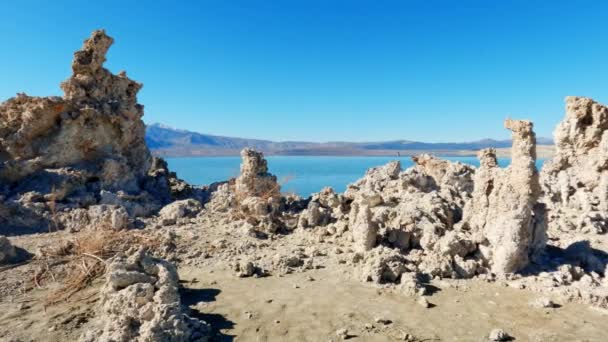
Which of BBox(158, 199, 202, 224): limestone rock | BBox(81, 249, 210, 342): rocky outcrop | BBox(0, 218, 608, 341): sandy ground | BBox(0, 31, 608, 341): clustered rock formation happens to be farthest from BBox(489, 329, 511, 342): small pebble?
BBox(158, 199, 202, 224): limestone rock

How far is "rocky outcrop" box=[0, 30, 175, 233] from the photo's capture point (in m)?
10.1

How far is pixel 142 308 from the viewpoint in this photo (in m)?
4.01

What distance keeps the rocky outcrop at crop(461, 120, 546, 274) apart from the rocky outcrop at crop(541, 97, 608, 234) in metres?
2.48

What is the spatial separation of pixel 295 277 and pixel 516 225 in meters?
3.49

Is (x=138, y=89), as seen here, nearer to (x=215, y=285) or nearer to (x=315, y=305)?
(x=215, y=285)

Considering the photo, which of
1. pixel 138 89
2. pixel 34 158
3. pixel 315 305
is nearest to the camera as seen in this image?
pixel 315 305

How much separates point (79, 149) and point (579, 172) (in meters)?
14.8

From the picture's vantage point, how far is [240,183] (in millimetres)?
10688

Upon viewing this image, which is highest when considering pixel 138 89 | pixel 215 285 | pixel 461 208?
pixel 138 89

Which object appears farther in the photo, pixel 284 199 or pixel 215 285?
pixel 284 199

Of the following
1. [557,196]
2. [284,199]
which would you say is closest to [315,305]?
[284,199]

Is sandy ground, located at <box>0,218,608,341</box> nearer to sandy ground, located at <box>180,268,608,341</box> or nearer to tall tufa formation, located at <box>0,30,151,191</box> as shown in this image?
sandy ground, located at <box>180,268,608,341</box>

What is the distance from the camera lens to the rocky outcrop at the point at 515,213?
5.78 meters

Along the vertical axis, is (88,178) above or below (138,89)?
below
